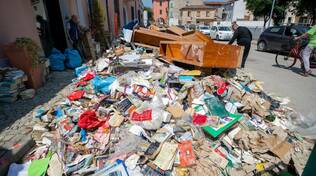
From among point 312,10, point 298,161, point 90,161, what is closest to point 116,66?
point 90,161

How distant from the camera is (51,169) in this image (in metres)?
2.19

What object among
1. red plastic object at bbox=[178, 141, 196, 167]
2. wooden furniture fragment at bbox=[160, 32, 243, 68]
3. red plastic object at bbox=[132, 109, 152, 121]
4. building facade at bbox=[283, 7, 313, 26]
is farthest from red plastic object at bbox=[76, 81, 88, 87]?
building facade at bbox=[283, 7, 313, 26]

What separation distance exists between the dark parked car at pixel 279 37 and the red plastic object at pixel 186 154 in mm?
9108

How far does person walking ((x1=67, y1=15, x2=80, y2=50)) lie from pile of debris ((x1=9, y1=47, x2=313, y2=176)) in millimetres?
2992

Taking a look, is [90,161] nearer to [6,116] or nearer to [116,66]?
[6,116]

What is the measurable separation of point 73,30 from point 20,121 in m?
4.23

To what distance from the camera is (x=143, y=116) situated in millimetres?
2971

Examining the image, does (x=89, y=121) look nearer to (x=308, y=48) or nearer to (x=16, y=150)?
(x=16, y=150)

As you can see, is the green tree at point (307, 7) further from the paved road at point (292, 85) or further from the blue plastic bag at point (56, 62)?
the blue plastic bag at point (56, 62)

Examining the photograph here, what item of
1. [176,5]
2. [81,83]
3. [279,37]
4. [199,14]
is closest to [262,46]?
[279,37]

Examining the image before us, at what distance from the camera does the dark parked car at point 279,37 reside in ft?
30.7

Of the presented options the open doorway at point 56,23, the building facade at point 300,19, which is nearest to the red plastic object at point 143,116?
the open doorway at point 56,23

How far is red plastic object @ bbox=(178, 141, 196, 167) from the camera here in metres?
2.40

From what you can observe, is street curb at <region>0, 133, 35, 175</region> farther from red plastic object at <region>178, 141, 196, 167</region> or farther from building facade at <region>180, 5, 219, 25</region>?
building facade at <region>180, 5, 219, 25</region>
